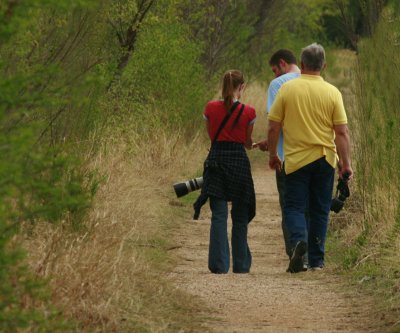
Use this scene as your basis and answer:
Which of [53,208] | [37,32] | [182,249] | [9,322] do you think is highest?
[37,32]

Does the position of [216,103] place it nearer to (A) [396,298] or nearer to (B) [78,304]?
(A) [396,298]

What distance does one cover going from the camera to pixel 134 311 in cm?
737

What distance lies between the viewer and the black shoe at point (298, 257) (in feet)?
32.2

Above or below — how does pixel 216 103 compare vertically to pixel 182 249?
above

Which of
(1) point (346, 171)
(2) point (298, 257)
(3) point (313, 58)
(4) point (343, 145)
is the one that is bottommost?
(2) point (298, 257)

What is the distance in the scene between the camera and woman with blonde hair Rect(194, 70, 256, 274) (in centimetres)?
1022

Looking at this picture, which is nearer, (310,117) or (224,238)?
(310,117)

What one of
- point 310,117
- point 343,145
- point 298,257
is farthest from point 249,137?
point 298,257

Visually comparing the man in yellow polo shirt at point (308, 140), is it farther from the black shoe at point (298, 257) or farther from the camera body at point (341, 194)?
the camera body at point (341, 194)

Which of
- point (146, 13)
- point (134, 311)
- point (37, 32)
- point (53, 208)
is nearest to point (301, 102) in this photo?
point (37, 32)

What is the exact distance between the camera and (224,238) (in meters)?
10.4

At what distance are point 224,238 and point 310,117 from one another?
1.33 m

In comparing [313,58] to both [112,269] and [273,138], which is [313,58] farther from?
[112,269]

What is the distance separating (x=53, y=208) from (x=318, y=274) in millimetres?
4498
